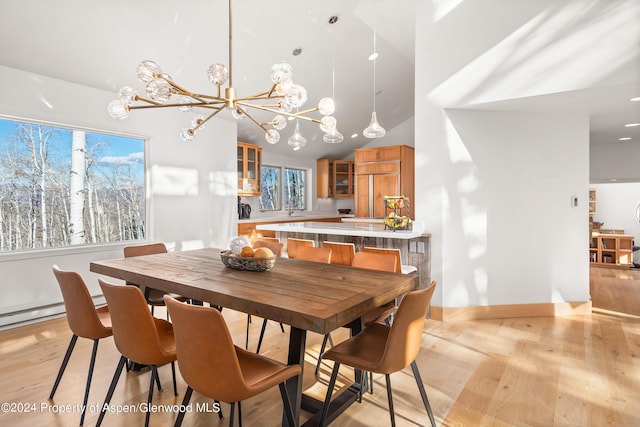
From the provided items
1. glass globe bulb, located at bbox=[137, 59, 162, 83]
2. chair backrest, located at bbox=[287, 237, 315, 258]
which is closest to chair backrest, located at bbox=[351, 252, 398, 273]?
chair backrest, located at bbox=[287, 237, 315, 258]

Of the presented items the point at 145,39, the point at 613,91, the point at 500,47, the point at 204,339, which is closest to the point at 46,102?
the point at 145,39

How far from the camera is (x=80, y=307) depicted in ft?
6.84

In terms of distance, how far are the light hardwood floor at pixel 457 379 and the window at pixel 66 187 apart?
100 cm

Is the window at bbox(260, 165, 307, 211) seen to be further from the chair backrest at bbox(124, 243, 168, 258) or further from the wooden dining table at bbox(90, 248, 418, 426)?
the wooden dining table at bbox(90, 248, 418, 426)

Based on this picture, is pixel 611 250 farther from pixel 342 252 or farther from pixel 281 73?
pixel 281 73

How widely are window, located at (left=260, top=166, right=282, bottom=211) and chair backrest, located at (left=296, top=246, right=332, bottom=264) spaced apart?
4.31 metres

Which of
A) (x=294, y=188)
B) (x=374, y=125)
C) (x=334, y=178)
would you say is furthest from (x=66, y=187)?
Result: (x=334, y=178)

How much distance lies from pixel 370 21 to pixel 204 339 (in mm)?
4629

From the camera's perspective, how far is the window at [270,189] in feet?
24.5

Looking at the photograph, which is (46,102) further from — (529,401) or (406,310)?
(529,401)

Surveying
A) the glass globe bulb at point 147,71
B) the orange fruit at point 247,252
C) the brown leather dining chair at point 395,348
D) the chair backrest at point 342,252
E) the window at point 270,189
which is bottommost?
the brown leather dining chair at point 395,348

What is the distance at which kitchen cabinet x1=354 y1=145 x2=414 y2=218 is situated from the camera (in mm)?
7387

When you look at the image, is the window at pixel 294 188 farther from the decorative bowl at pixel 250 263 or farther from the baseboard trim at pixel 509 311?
the decorative bowl at pixel 250 263

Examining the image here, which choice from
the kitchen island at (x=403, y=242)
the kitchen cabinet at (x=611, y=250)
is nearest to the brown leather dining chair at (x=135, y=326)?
the kitchen island at (x=403, y=242)
